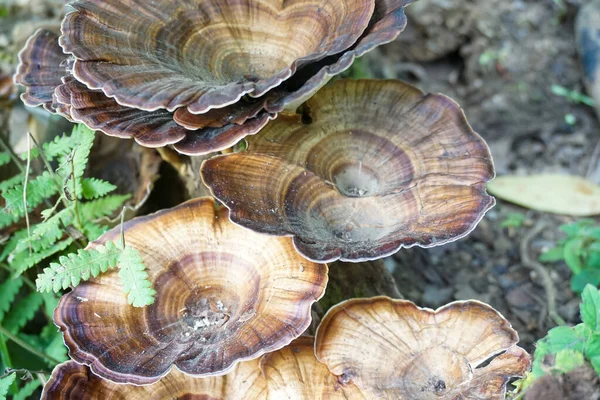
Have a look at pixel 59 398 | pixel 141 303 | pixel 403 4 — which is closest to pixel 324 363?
pixel 141 303

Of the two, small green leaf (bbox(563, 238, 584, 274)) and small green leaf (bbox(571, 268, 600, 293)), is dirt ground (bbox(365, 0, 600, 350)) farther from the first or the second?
small green leaf (bbox(563, 238, 584, 274))

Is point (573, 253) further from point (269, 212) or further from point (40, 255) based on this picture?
point (40, 255)

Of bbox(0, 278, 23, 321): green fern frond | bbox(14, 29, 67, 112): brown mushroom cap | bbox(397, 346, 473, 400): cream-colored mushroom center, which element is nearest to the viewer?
bbox(397, 346, 473, 400): cream-colored mushroom center

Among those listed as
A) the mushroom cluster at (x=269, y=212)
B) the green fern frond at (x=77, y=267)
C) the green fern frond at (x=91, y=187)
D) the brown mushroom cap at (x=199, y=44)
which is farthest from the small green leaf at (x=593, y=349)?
the green fern frond at (x=91, y=187)

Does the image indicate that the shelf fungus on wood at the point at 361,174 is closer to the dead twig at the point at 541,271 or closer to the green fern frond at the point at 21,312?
the green fern frond at the point at 21,312

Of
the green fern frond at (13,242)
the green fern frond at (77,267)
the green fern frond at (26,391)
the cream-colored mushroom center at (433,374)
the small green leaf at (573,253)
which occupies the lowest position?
the small green leaf at (573,253)

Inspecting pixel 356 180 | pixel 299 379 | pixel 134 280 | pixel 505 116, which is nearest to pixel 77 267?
pixel 134 280

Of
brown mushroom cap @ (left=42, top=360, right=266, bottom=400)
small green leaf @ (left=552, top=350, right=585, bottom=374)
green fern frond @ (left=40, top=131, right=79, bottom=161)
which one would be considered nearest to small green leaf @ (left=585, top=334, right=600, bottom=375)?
small green leaf @ (left=552, top=350, right=585, bottom=374)
